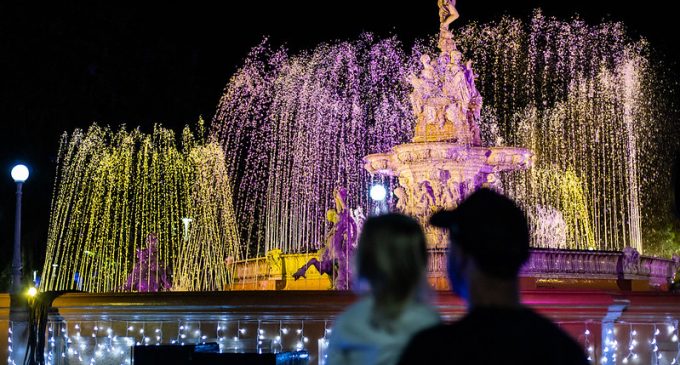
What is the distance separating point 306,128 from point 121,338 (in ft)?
72.7

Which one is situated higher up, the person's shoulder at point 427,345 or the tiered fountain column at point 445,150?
the tiered fountain column at point 445,150

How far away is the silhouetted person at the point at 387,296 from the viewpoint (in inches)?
147

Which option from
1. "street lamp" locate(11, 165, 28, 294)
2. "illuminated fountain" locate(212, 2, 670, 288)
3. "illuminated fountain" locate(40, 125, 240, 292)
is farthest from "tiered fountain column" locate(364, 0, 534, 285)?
"illuminated fountain" locate(40, 125, 240, 292)

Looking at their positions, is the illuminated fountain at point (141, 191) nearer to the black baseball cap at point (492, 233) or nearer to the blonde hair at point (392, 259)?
the blonde hair at point (392, 259)

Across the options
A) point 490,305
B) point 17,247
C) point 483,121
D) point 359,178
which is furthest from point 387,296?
point 483,121

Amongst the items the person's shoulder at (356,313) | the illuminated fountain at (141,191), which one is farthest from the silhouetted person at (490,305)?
the illuminated fountain at (141,191)

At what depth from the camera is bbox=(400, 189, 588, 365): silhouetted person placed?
10.2 ft

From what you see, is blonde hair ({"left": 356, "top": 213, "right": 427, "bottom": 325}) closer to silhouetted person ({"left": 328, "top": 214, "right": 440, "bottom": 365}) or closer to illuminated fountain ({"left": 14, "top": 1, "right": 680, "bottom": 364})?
silhouetted person ({"left": 328, "top": 214, "right": 440, "bottom": 365})

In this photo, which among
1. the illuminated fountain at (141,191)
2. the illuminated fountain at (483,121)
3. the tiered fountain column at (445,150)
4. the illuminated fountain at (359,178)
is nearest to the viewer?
the illuminated fountain at (359,178)

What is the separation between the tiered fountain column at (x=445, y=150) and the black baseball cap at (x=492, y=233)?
20.1 metres

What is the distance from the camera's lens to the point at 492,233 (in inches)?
130

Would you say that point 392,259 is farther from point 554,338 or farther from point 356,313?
point 554,338

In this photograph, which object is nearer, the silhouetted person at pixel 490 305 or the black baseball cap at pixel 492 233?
the silhouetted person at pixel 490 305

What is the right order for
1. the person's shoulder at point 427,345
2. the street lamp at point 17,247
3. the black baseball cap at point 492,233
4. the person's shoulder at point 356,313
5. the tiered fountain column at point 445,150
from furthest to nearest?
the tiered fountain column at point 445,150
the street lamp at point 17,247
the person's shoulder at point 356,313
the black baseball cap at point 492,233
the person's shoulder at point 427,345
